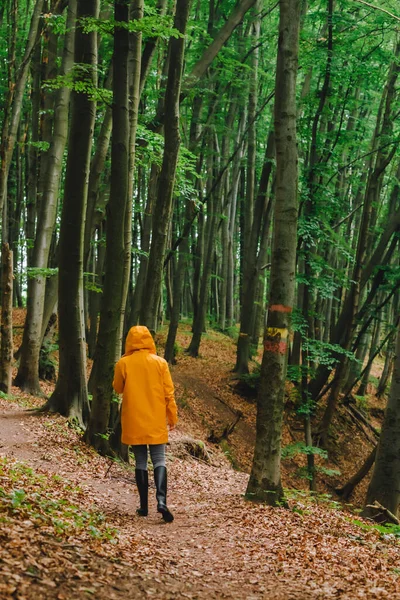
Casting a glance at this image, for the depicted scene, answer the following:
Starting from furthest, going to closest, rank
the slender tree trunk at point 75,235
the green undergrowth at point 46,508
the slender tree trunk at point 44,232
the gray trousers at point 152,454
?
the slender tree trunk at point 44,232, the slender tree trunk at point 75,235, the gray trousers at point 152,454, the green undergrowth at point 46,508

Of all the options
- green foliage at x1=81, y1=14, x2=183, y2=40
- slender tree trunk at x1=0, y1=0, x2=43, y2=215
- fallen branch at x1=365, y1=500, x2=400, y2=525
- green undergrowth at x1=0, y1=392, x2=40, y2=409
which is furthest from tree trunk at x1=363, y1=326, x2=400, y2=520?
slender tree trunk at x1=0, y1=0, x2=43, y2=215

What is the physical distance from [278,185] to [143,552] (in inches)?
171

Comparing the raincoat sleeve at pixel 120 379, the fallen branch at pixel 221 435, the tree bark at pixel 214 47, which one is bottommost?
the fallen branch at pixel 221 435

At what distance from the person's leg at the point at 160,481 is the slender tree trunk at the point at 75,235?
13.3 feet

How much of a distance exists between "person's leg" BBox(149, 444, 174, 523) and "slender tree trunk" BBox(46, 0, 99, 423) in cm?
406

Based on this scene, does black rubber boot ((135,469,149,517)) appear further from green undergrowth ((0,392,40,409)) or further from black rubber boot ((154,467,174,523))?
green undergrowth ((0,392,40,409))

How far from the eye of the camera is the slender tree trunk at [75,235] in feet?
32.2

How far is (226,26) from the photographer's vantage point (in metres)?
14.3

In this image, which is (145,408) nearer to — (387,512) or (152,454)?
(152,454)

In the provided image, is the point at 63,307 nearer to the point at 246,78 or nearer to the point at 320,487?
the point at 320,487

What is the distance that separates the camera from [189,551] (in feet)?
18.1

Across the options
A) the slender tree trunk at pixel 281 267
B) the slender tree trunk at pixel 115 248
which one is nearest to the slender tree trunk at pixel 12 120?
the slender tree trunk at pixel 115 248

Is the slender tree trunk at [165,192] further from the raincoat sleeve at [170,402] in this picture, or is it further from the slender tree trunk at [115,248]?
the raincoat sleeve at [170,402]

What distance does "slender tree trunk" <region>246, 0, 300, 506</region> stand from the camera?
7297 millimetres
